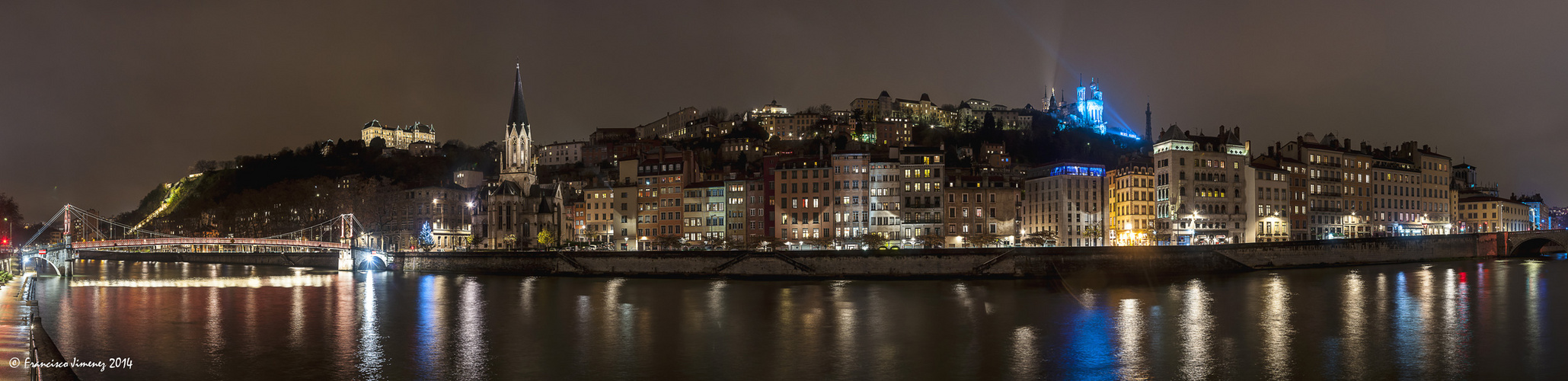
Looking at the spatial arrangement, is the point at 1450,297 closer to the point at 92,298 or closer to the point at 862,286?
the point at 862,286

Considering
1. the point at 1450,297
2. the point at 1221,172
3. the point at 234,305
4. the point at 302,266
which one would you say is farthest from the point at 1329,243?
the point at 302,266

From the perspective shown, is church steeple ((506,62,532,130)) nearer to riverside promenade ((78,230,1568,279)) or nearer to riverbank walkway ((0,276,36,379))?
riverside promenade ((78,230,1568,279))

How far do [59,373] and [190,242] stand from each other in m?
51.8

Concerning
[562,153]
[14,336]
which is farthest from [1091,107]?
[14,336]

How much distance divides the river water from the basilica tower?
156 ft

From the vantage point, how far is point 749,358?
25.2 metres

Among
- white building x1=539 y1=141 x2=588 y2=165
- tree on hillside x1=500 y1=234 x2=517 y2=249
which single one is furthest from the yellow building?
tree on hillside x1=500 y1=234 x2=517 y2=249

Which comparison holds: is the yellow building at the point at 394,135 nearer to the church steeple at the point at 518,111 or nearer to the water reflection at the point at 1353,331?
the church steeple at the point at 518,111

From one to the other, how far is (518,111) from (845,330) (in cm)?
7856

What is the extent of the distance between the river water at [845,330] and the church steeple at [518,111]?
51603mm

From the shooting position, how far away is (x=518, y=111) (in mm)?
102500

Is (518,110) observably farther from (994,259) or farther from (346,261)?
(994,259)

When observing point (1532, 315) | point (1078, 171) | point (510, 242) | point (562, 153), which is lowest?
point (1532, 315)

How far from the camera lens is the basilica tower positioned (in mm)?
98312
